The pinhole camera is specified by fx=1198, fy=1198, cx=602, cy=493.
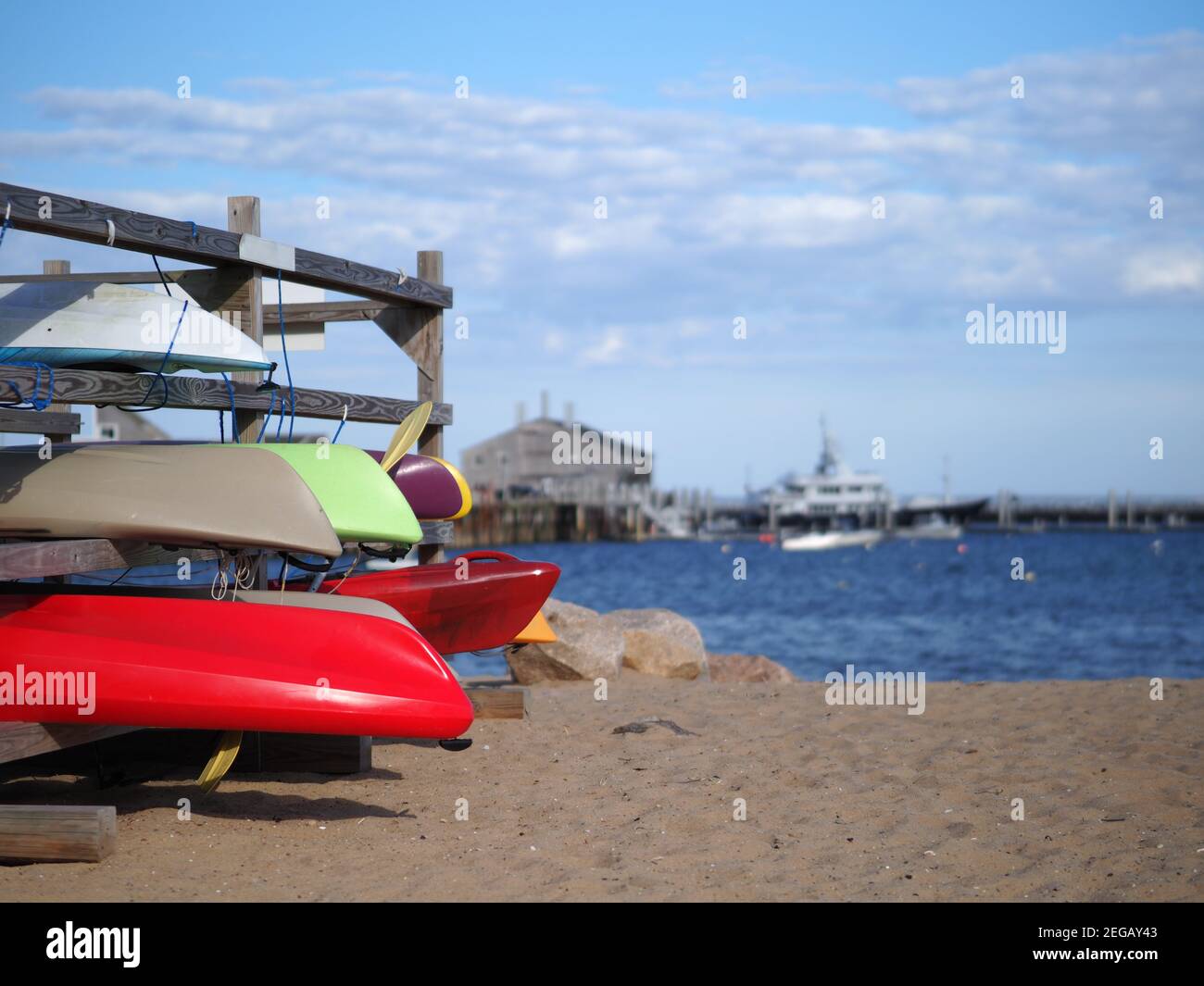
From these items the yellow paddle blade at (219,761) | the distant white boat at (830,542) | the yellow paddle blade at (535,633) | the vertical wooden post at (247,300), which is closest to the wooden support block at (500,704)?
the yellow paddle blade at (535,633)

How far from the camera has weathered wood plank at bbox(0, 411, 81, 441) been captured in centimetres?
557

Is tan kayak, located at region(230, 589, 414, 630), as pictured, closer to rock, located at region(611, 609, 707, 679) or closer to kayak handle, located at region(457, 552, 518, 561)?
kayak handle, located at region(457, 552, 518, 561)

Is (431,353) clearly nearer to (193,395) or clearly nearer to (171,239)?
(193,395)

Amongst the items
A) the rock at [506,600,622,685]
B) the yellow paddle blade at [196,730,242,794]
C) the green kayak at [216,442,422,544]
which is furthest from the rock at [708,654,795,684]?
the yellow paddle blade at [196,730,242,794]

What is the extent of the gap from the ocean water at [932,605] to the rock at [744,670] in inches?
243

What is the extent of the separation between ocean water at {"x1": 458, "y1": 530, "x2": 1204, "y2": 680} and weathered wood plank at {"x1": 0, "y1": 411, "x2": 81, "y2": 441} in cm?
1224

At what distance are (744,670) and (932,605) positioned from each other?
24.0m

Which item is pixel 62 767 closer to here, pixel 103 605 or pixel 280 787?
pixel 280 787

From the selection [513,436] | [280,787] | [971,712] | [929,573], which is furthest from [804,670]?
[513,436]

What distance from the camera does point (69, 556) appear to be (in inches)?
190

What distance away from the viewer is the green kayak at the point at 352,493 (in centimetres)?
577

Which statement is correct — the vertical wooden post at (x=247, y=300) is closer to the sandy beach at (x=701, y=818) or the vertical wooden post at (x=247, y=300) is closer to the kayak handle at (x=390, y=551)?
the kayak handle at (x=390, y=551)
